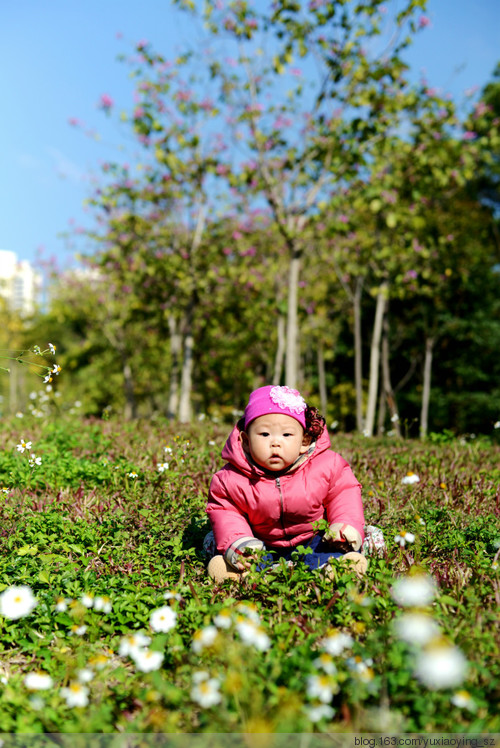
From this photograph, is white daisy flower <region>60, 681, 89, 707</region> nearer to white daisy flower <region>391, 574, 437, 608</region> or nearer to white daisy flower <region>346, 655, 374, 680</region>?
white daisy flower <region>346, 655, 374, 680</region>

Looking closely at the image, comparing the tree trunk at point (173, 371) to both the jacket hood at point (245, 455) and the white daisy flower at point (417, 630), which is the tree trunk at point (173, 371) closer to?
the jacket hood at point (245, 455)

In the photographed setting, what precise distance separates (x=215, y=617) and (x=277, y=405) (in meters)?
1.23

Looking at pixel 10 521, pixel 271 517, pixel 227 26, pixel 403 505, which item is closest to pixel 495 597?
pixel 271 517

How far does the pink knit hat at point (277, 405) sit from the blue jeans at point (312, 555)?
2.18ft

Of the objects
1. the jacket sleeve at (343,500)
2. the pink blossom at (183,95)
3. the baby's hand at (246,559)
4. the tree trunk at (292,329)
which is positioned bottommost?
the baby's hand at (246,559)

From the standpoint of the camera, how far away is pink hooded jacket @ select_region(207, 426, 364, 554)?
3.12 meters

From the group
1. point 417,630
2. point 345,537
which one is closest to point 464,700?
point 417,630

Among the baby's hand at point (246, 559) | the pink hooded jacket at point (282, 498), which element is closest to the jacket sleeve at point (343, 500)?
the pink hooded jacket at point (282, 498)

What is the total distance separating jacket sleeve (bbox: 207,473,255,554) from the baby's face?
0.28m

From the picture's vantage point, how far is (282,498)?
3127 millimetres

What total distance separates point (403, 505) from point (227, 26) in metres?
8.23

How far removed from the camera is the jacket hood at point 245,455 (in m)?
3.18

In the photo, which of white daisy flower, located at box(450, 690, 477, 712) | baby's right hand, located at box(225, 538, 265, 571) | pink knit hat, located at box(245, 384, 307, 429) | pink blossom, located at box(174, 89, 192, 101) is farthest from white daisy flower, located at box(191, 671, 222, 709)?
pink blossom, located at box(174, 89, 192, 101)

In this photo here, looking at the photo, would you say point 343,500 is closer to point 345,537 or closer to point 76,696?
point 345,537
